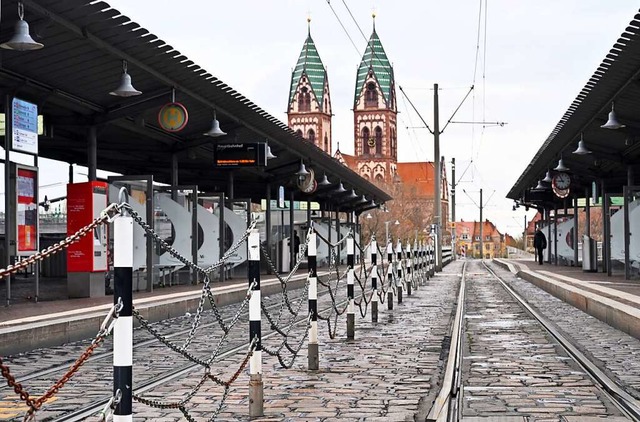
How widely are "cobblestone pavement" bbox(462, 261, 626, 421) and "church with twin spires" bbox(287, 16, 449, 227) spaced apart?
141601mm

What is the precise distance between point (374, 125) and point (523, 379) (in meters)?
155

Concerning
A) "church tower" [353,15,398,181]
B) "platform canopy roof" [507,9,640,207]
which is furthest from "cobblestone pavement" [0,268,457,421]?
"church tower" [353,15,398,181]

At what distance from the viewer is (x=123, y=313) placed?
5.14 m

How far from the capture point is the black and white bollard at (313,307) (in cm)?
1027

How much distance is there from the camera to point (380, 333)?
14711 mm

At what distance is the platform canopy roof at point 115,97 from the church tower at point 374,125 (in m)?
128

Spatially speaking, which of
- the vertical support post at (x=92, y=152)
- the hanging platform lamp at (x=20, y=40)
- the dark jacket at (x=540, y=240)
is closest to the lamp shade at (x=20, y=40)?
the hanging platform lamp at (x=20, y=40)

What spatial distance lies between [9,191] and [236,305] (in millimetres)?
6724

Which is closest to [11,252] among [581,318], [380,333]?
[380,333]

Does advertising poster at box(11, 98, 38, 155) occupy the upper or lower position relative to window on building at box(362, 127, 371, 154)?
lower

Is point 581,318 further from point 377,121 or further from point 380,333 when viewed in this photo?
point 377,121

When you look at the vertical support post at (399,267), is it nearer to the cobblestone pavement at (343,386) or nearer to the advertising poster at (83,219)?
the advertising poster at (83,219)

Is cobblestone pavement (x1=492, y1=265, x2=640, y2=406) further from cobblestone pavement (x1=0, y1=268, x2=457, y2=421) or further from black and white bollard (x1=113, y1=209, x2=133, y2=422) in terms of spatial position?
black and white bollard (x1=113, y1=209, x2=133, y2=422)

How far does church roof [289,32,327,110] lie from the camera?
514 feet
